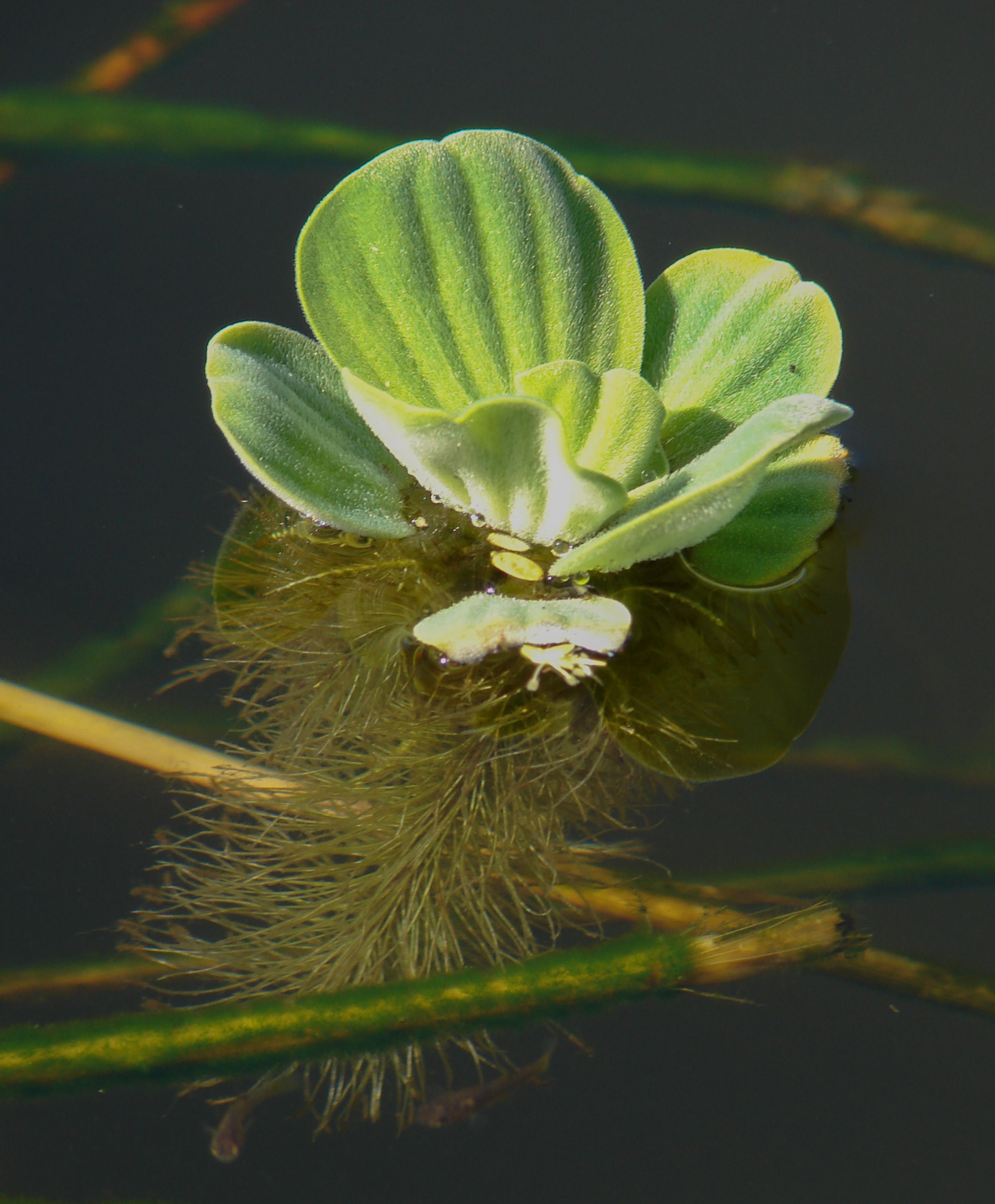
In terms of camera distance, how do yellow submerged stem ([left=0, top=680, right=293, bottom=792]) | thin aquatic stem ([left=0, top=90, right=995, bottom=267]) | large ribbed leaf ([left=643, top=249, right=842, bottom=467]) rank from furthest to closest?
thin aquatic stem ([left=0, top=90, right=995, bottom=267]), large ribbed leaf ([left=643, top=249, right=842, bottom=467]), yellow submerged stem ([left=0, top=680, right=293, bottom=792])

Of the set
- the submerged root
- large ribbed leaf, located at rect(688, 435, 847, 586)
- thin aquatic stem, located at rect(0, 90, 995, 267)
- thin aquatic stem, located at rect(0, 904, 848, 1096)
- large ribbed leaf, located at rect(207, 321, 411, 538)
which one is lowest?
thin aquatic stem, located at rect(0, 904, 848, 1096)

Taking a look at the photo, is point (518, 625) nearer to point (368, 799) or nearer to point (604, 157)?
point (368, 799)

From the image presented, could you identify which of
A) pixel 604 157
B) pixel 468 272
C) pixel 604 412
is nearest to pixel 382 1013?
pixel 604 412

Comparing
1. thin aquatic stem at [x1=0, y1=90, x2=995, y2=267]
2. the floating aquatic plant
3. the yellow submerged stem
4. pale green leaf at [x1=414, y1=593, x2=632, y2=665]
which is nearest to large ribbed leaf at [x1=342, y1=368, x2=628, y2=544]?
the floating aquatic plant

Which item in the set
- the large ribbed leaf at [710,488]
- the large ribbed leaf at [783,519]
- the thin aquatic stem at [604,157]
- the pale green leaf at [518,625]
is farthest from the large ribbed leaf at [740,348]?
the thin aquatic stem at [604,157]

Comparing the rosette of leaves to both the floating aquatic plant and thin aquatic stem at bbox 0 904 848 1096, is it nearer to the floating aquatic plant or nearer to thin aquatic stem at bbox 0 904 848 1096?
the floating aquatic plant

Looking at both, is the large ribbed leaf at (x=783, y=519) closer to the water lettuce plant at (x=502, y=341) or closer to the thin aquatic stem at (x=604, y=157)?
the water lettuce plant at (x=502, y=341)

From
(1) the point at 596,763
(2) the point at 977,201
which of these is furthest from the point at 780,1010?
(2) the point at 977,201

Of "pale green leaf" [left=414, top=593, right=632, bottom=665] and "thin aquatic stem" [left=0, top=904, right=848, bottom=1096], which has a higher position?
"pale green leaf" [left=414, top=593, right=632, bottom=665]
